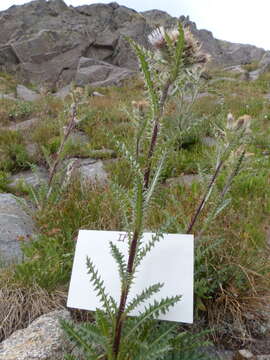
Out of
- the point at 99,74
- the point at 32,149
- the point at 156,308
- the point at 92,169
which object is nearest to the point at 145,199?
the point at 156,308

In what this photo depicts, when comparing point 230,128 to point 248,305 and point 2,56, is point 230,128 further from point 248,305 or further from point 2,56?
point 2,56

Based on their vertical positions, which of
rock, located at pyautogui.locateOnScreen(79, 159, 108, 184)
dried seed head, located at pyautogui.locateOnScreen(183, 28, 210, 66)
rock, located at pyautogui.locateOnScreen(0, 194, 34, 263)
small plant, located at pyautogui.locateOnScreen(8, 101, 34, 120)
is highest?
dried seed head, located at pyautogui.locateOnScreen(183, 28, 210, 66)

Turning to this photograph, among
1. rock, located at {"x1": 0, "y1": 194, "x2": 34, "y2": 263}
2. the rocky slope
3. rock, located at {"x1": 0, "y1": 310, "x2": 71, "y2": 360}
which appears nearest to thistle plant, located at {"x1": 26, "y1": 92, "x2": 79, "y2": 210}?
rock, located at {"x1": 0, "y1": 194, "x2": 34, "y2": 263}

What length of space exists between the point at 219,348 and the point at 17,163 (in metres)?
3.89

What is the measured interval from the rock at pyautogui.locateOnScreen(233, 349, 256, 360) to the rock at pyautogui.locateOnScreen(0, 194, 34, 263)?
1521 millimetres

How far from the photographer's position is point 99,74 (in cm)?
1620

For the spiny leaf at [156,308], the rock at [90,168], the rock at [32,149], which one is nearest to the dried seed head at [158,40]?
Result: the spiny leaf at [156,308]

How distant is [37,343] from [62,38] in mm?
20443

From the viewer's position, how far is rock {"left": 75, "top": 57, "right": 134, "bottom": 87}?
15189 millimetres

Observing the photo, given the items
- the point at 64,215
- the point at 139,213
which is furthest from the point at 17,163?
the point at 139,213

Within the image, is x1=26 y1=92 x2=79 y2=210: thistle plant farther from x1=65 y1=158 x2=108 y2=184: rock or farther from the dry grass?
the dry grass

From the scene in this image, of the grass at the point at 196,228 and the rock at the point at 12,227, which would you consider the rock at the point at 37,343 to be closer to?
the grass at the point at 196,228

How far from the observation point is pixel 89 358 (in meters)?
1.29

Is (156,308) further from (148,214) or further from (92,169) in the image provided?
(92,169)
